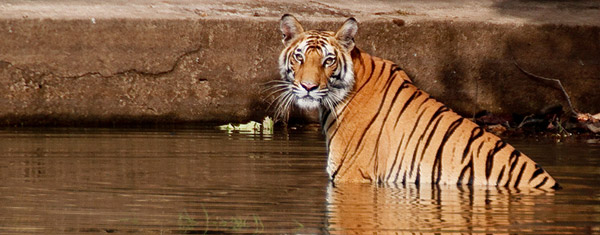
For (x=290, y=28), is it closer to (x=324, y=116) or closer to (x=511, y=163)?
(x=324, y=116)

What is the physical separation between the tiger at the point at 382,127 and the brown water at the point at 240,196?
0.14m

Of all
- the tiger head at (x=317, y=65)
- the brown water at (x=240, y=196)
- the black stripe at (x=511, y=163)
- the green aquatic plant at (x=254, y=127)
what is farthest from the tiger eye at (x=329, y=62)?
the green aquatic plant at (x=254, y=127)

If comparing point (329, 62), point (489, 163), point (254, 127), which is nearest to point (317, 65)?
point (329, 62)

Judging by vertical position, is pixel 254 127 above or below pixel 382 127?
above

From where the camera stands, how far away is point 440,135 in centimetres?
715

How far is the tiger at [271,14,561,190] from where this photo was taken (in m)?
7.02

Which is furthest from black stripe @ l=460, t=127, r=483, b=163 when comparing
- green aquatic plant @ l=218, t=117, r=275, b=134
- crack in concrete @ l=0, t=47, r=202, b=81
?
crack in concrete @ l=0, t=47, r=202, b=81

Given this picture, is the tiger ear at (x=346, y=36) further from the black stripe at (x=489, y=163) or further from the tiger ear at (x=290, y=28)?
the black stripe at (x=489, y=163)

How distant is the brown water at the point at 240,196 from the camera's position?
5523 mm

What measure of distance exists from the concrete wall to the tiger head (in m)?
4.04

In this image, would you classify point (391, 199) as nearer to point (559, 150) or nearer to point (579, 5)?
point (559, 150)

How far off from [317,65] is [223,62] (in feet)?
14.3

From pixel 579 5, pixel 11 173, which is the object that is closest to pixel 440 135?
pixel 11 173

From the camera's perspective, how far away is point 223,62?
11.5 meters
